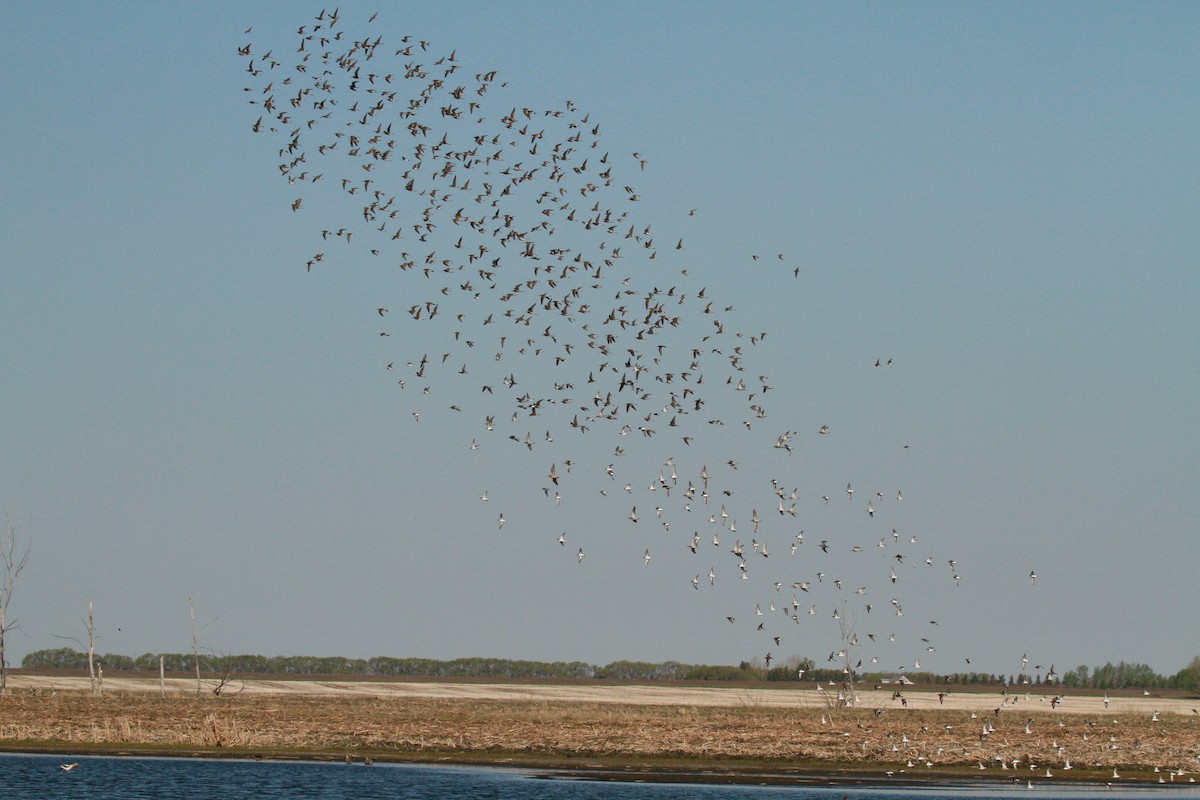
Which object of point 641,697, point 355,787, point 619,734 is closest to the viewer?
point 355,787

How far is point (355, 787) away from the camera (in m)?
53.4

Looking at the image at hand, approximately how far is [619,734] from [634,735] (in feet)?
4.24

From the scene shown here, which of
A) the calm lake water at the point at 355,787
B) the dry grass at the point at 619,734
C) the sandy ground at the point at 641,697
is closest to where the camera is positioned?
the calm lake water at the point at 355,787

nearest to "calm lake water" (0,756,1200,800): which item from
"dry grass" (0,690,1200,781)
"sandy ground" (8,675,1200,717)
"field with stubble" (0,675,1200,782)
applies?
"field with stubble" (0,675,1200,782)

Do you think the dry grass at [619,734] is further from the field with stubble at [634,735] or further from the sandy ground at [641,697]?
the sandy ground at [641,697]

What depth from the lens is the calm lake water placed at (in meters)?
50.8

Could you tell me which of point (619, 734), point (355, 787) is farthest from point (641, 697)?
point (355, 787)

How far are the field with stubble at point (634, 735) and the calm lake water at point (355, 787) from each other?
4.19 meters

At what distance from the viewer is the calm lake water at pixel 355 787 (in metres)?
50.8

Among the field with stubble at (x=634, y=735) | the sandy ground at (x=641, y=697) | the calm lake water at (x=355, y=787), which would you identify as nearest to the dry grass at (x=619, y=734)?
the field with stubble at (x=634, y=735)

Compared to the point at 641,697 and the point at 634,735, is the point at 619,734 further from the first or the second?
the point at 641,697

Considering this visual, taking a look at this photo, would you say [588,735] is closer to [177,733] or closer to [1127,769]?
[177,733]

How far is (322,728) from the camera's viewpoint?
72.6 m

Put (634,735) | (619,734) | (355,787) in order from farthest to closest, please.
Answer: (619,734)
(634,735)
(355,787)
